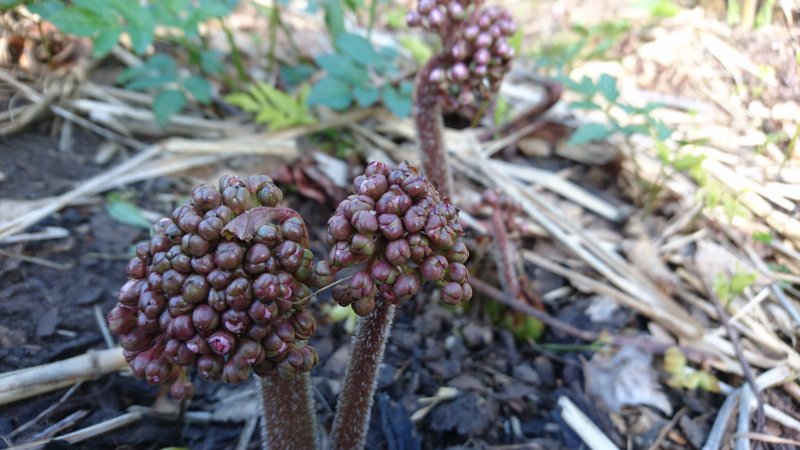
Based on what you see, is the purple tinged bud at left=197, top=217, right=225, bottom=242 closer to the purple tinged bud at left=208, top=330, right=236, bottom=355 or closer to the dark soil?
the purple tinged bud at left=208, top=330, right=236, bottom=355

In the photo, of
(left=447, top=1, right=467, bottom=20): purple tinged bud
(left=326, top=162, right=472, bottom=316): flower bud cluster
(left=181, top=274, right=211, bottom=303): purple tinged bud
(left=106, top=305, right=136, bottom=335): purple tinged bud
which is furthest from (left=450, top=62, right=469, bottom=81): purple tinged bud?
(left=106, top=305, right=136, bottom=335): purple tinged bud

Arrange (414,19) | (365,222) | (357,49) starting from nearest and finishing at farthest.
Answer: (365,222) < (414,19) < (357,49)

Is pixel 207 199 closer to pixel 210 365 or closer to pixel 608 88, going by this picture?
pixel 210 365

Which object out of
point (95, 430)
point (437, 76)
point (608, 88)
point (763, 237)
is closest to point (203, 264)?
point (95, 430)

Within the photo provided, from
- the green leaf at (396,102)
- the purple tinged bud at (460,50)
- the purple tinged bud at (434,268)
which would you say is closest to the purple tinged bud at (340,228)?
the purple tinged bud at (434,268)

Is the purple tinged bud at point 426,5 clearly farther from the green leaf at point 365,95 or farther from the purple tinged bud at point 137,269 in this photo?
the purple tinged bud at point 137,269

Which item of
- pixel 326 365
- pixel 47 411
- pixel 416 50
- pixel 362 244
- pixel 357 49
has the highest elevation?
pixel 357 49

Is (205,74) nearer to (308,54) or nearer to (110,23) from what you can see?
(308,54)
